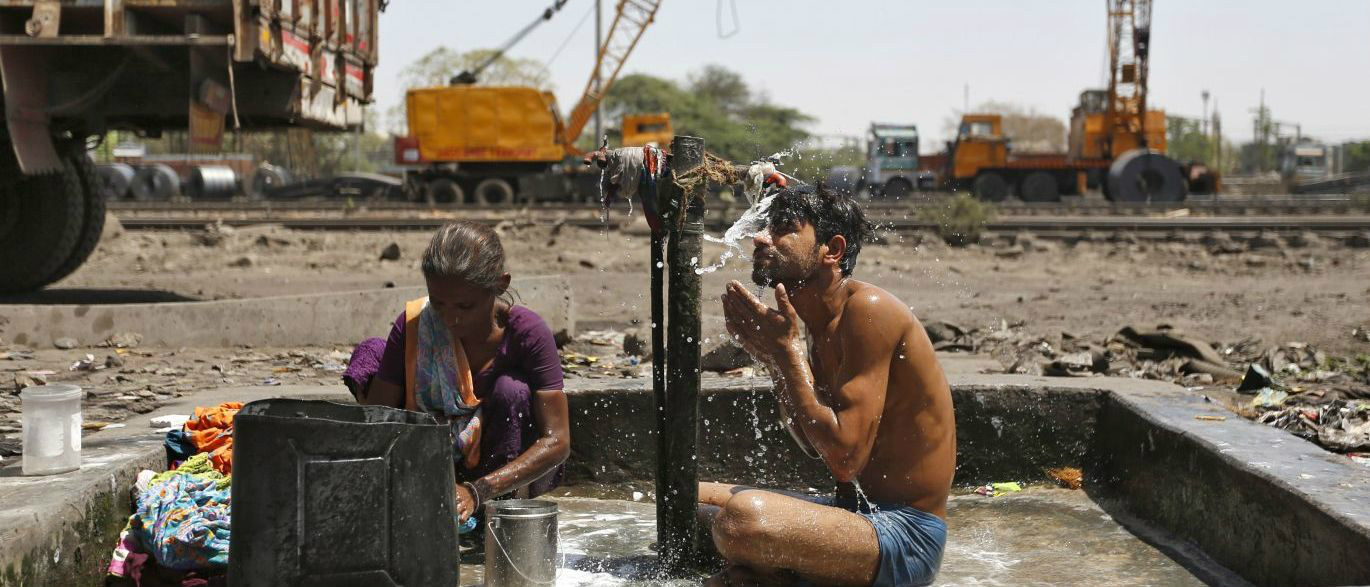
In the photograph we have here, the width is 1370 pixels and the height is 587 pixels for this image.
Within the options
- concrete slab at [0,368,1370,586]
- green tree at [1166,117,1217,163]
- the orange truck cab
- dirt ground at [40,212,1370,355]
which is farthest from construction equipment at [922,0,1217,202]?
green tree at [1166,117,1217,163]

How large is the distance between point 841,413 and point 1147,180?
2671cm

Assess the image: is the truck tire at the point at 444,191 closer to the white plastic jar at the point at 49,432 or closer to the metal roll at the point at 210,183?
the metal roll at the point at 210,183

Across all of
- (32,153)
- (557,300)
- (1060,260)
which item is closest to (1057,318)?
(557,300)

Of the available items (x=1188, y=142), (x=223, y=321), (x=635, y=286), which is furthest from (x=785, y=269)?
(x=1188, y=142)

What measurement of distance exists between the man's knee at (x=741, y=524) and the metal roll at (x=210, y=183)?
33.9m

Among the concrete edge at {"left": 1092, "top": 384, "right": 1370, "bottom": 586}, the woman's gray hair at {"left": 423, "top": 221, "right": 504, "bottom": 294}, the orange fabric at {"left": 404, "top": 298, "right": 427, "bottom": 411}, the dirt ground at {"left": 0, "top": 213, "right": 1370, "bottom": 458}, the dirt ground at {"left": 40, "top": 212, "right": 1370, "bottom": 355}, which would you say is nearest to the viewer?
the concrete edge at {"left": 1092, "top": 384, "right": 1370, "bottom": 586}

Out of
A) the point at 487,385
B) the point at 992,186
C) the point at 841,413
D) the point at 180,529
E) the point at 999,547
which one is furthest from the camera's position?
the point at 992,186

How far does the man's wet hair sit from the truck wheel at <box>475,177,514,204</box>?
77.9ft

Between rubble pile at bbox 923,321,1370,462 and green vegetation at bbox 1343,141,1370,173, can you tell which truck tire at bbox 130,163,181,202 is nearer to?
rubble pile at bbox 923,321,1370,462

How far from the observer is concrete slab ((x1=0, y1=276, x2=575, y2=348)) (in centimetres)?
675

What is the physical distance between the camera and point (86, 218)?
9016 millimetres

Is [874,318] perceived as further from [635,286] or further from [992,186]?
[992,186]

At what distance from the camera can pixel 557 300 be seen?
744 centimetres

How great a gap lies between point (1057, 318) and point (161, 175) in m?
31.6
